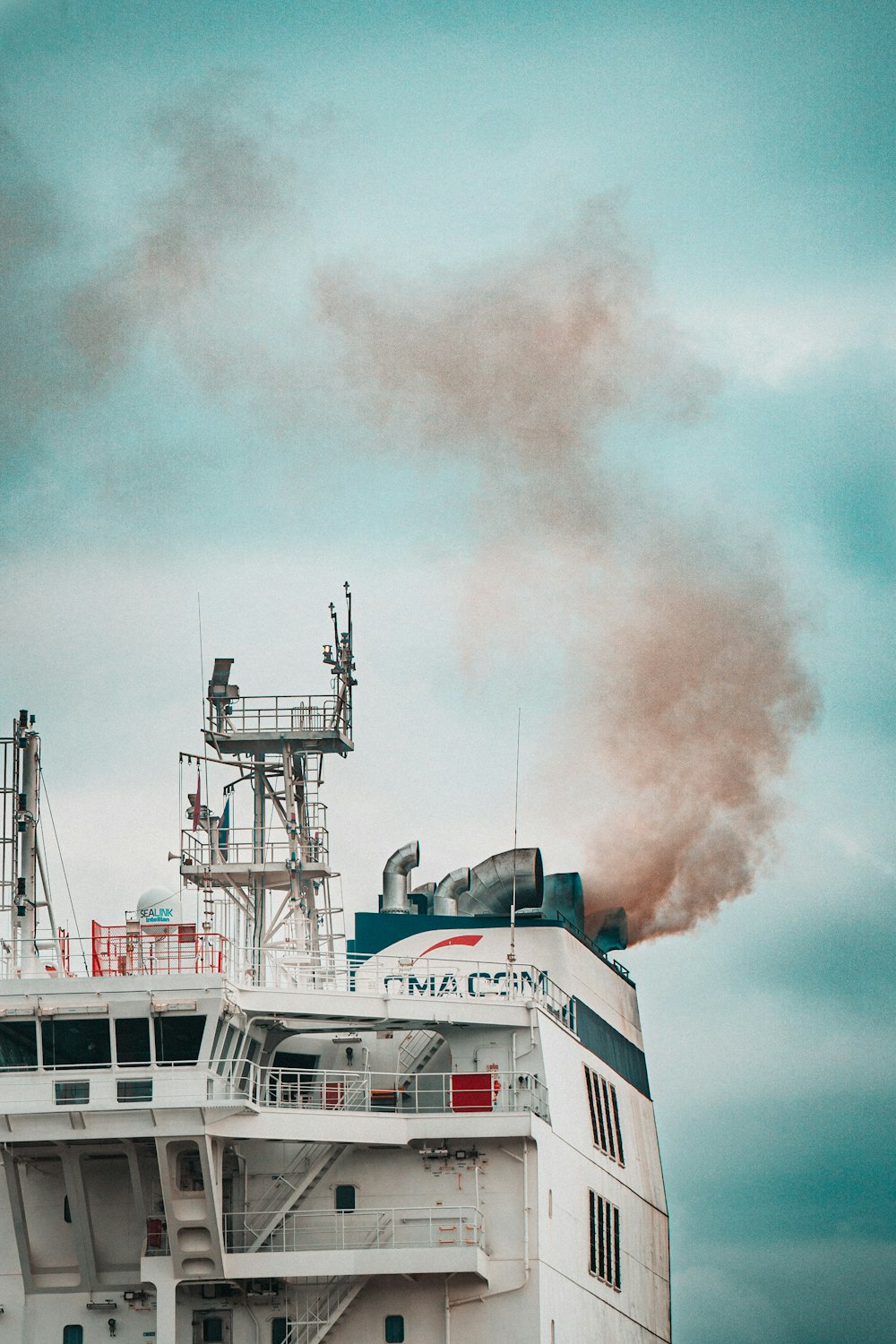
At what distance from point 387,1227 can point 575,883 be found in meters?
19.7

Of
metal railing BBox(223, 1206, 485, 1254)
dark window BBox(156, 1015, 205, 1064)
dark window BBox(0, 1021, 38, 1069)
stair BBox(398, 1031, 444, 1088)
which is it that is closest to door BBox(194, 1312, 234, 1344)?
metal railing BBox(223, 1206, 485, 1254)

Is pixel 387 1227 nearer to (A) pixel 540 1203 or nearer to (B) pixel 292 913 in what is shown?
(A) pixel 540 1203

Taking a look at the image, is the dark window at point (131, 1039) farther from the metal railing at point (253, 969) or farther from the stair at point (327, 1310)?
the stair at point (327, 1310)

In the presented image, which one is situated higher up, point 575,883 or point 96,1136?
point 575,883

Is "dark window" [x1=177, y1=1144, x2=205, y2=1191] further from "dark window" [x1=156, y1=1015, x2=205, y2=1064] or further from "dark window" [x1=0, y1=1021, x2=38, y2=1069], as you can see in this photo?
"dark window" [x1=0, y1=1021, x2=38, y2=1069]

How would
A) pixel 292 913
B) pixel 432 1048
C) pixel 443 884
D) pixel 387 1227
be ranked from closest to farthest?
pixel 387 1227
pixel 432 1048
pixel 292 913
pixel 443 884

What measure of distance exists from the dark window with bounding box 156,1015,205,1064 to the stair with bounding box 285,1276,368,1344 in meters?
5.73

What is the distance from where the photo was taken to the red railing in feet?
133

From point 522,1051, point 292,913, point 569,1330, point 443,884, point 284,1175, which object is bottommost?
point 569,1330

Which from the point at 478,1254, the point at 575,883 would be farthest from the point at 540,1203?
the point at 575,883

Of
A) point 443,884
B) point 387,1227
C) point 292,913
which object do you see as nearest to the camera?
point 387,1227

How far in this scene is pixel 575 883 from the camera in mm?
59156

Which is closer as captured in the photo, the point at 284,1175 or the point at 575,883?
the point at 284,1175

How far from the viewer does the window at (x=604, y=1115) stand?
1908 inches
